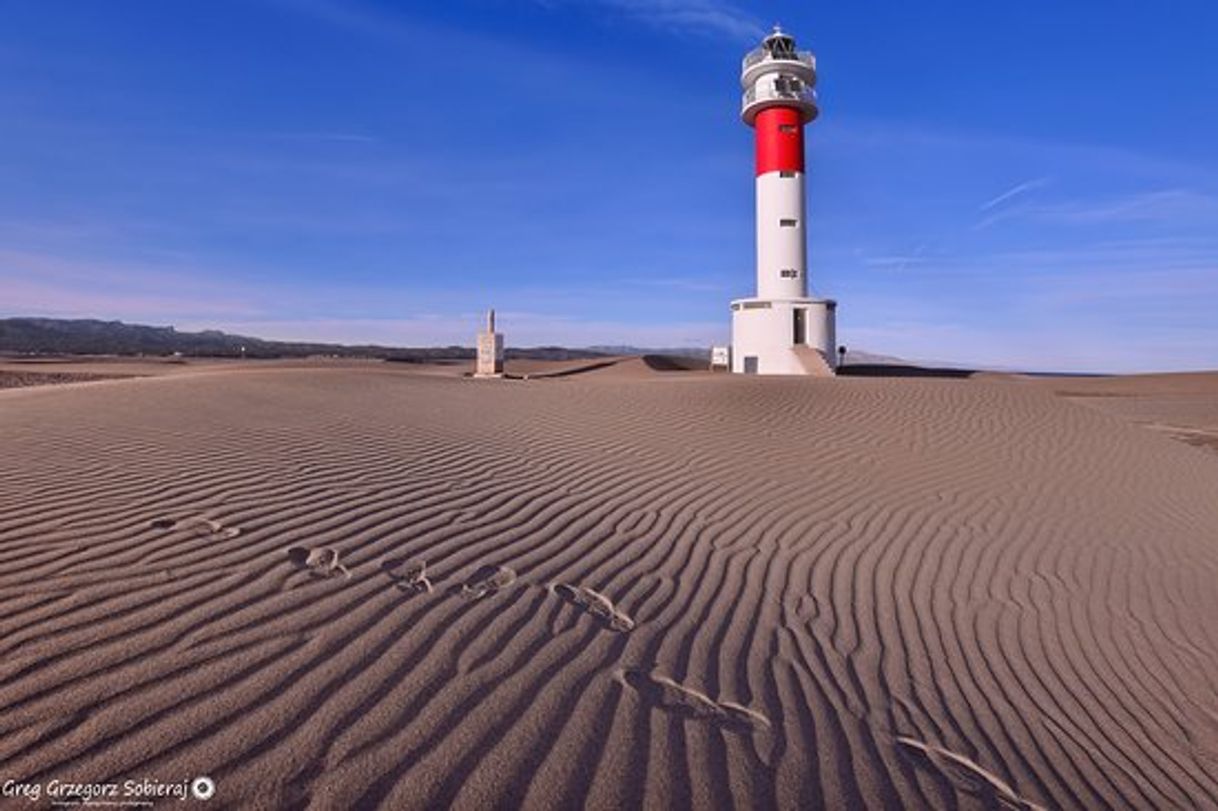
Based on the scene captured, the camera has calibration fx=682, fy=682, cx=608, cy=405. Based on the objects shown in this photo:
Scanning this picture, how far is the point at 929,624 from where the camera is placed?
447 cm

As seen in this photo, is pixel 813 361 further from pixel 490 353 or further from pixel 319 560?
pixel 319 560

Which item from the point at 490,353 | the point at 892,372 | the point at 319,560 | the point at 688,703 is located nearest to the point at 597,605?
the point at 688,703

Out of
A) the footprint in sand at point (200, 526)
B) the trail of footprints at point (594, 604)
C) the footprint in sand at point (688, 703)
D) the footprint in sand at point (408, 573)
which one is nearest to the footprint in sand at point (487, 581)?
the trail of footprints at point (594, 604)

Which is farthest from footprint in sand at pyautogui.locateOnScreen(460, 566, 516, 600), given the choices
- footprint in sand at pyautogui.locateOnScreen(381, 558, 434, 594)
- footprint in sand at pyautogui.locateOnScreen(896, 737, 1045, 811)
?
footprint in sand at pyautogui.locateOnScreen(896, 737, 1045, 811)

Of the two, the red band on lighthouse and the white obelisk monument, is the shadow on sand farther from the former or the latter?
the white obelisk monument

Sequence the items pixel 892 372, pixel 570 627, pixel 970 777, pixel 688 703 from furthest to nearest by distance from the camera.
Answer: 1. pixel 892 372
2. pixel 570 627
3. pixel 688 703
4. pixel 970 777

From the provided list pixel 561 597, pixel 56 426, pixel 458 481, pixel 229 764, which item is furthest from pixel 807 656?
pixel 56 426

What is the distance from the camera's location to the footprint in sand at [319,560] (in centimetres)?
394

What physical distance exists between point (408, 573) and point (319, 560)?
536 millimetres

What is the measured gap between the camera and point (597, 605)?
13.4ft

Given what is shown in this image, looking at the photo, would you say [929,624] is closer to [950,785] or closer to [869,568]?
[869,568]

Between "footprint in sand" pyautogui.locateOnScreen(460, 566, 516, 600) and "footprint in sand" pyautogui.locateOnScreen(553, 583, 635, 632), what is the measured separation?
0.31 meters

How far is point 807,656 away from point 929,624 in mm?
1192

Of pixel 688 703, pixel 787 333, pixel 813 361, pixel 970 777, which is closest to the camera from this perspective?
pixel 970 777
